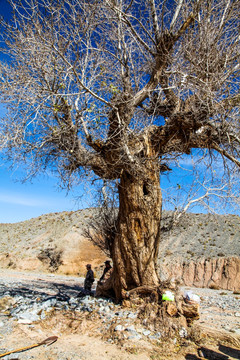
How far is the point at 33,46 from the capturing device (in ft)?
17.8

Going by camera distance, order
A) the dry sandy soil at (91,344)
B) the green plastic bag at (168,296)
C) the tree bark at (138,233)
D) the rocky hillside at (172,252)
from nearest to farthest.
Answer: the dry sandy soil at (91,344), the green plastic bag at (168,296), the tree bark at (138,233), the rocky hillside at (172,252)

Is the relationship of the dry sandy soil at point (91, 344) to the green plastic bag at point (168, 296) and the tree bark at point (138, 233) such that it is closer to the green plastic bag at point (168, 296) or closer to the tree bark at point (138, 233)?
A: the green plastic bag at point (168, 296)

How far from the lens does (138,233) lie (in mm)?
6035

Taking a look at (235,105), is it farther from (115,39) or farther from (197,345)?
(197,345)

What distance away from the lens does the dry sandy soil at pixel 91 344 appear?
4000mm

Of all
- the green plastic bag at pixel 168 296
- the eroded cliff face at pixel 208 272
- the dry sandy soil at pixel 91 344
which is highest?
the eroded cliff face at pixel 208 272

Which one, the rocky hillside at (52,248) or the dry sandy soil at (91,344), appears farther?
the rocky hillside at (52,248)

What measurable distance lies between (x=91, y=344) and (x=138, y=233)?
244 cm

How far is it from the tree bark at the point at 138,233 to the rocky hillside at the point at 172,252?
10.7m

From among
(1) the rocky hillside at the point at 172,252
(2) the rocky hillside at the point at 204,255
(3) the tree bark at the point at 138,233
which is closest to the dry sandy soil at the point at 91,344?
(3) the tree bark at the point at 138,233

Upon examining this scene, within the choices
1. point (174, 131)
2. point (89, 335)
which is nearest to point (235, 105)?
point (174, 131)

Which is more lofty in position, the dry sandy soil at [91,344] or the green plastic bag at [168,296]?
the green plastic bag at [168,296]

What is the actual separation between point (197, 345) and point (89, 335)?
1.99 metres

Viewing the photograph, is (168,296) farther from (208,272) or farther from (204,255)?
(204,255)
